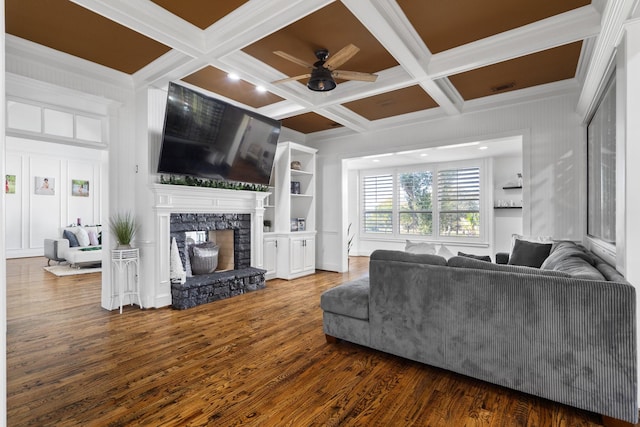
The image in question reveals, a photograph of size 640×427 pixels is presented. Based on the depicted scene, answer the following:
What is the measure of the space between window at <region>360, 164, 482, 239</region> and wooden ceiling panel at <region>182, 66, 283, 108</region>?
15.3ft

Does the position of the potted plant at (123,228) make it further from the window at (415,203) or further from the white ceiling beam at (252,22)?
the window at (415,203)

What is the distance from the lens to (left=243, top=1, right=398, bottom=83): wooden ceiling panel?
278 centimetres

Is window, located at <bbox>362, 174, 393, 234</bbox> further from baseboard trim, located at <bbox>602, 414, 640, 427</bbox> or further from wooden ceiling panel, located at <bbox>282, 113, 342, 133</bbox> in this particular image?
baseboard trim, located at <bbox>602, 414, 640, 427</bbox>

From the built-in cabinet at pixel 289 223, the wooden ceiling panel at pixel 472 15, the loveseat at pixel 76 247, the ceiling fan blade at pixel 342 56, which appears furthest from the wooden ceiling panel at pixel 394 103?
the loveseat at pixel 76 247

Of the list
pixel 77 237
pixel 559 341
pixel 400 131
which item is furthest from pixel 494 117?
pixel 77 237

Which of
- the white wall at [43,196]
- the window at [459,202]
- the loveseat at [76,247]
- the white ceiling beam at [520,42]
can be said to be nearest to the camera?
the white ceiling beam at [520,42]

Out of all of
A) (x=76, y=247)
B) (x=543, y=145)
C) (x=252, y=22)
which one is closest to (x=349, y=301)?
(x=252, y=22)

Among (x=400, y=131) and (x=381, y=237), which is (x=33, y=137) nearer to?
(x=400, y=131)

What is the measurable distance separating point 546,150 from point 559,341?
3.31 meters

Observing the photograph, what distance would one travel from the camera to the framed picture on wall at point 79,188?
29.7ft

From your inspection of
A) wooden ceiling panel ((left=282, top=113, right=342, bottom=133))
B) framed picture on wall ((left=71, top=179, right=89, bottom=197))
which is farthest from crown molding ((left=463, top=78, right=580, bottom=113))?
framed picture on wall ((left=71, top=179, right=89, bottom=197))

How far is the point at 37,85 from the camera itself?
3297 mm

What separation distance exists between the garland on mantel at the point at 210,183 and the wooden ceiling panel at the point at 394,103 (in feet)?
6.36

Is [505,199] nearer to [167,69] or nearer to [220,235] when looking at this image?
[220,235]
